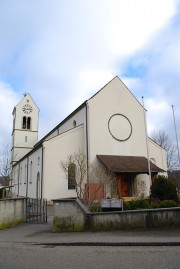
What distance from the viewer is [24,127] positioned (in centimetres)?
5175

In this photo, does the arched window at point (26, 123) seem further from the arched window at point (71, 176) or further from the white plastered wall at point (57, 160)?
the arched window at point (71, 176)

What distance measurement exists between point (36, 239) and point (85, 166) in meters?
16.8

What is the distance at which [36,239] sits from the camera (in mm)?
11680

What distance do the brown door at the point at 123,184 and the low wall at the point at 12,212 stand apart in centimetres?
1311

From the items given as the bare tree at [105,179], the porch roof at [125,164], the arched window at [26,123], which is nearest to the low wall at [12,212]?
the bare tree at [105,179]

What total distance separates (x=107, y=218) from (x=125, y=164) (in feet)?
56.4

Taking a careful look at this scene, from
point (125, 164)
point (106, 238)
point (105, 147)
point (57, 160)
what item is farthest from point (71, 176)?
point (106, 238)

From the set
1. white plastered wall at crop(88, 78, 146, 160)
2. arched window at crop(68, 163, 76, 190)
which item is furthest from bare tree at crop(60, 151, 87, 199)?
white plastered wall at crop(88, 78, 146, 160)

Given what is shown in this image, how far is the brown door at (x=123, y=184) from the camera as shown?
2922 cm

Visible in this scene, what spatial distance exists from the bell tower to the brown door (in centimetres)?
2475

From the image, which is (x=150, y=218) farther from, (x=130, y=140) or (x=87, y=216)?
(x=130, y=140)

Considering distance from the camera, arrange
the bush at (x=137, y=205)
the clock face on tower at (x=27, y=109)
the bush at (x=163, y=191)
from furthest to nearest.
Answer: the clock face on tower at (x=27, y=109), the bush at (x=163, y=191), the bush at (x=137, y=205)

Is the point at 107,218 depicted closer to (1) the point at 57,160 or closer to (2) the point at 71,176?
(2) the point at 71,176

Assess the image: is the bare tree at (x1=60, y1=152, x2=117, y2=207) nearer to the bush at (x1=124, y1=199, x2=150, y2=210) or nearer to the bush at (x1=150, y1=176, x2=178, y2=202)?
the bush at (x1=150, y1=176, x2=178, y2=202)
